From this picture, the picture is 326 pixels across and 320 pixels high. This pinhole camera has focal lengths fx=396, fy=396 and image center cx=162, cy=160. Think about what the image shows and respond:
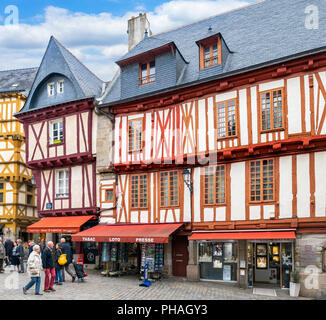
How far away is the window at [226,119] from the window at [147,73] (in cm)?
368

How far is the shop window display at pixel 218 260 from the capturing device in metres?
13.9

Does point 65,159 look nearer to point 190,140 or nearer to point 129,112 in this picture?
point 129,112

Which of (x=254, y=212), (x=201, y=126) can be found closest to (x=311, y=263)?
(x=254, y=212)

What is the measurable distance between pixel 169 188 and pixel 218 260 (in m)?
3.25

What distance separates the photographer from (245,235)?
42.7 ft

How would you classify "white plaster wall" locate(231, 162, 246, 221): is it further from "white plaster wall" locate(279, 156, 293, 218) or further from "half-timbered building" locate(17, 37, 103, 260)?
"half-timbered building" locate(17, 37, 103, 260)

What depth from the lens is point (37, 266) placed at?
34.3ft

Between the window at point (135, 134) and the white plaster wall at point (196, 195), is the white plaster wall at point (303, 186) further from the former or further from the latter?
the window at point (135, 134)

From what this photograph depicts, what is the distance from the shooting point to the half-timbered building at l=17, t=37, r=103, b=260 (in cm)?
1788

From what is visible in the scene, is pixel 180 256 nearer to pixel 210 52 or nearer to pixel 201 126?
pixel 201 126

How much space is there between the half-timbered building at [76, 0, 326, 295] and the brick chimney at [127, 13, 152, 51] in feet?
9.51

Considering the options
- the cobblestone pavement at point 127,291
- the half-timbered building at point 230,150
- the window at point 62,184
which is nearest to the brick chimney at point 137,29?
the half-timbered building at point 230,150

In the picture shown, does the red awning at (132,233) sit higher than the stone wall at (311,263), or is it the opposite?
the red awning at (132,233)

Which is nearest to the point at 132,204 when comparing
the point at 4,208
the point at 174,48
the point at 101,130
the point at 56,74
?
the point at 101,130
